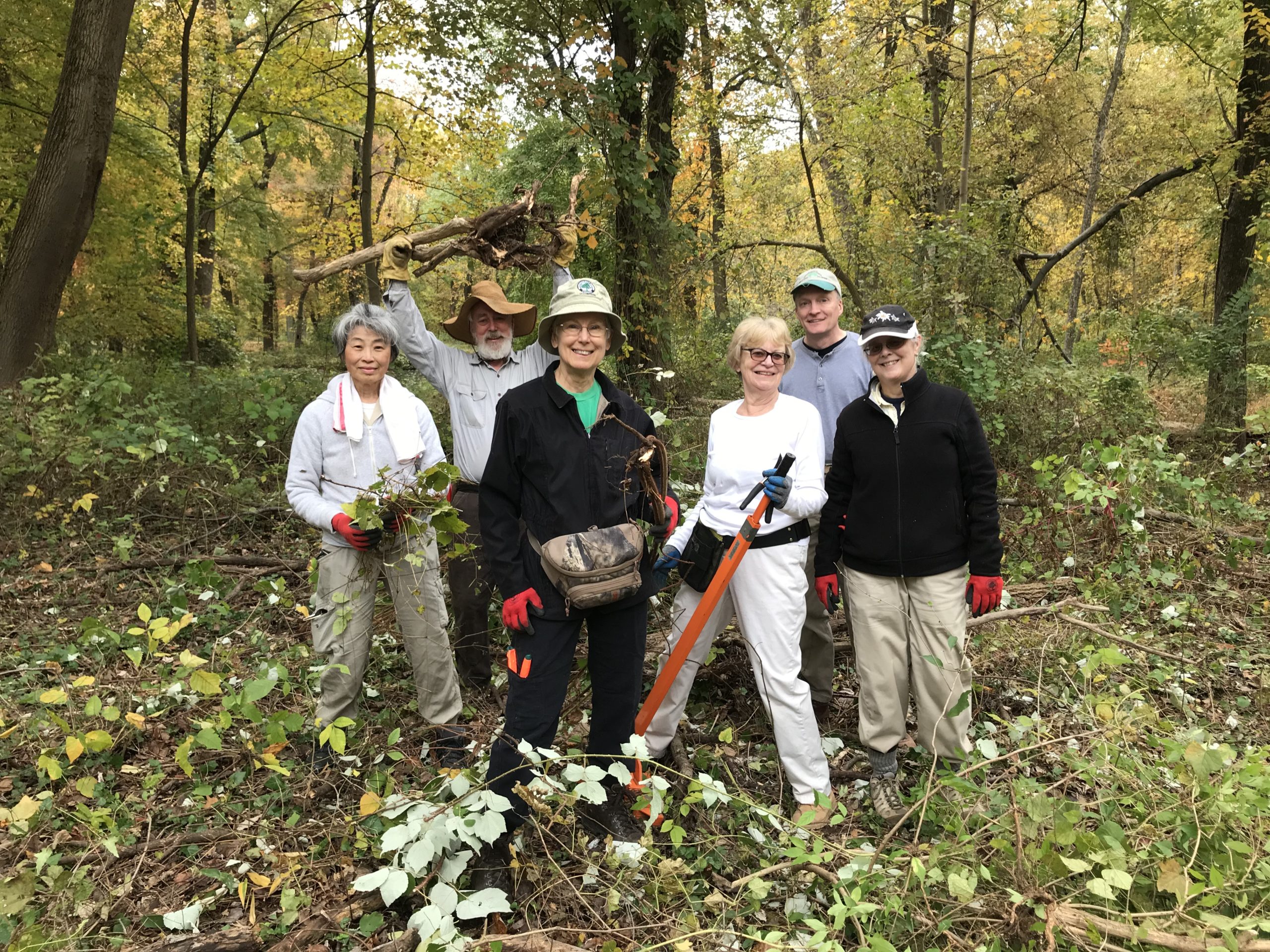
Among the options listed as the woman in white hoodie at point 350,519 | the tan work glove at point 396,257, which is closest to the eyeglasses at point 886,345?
the woman in white hoodie at point 350,519

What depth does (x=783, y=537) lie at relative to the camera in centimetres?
329

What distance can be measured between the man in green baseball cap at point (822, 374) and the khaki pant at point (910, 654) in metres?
0.49

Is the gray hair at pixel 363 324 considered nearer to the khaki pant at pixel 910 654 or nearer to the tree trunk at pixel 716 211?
the khaki pant at pixel 910 654

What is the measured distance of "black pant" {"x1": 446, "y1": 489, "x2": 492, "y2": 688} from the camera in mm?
4246

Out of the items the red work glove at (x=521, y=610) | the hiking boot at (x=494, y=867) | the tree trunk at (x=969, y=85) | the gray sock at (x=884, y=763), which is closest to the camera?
the hiking boot at (x=494, y=867)

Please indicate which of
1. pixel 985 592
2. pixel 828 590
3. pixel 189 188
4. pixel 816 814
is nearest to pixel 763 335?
pixel 828 590

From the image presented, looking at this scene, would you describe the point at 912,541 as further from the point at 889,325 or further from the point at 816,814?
the point at 816,814

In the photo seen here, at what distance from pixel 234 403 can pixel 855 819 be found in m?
8.39

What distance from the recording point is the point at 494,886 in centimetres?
276

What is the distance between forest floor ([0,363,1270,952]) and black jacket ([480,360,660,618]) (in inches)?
31.6

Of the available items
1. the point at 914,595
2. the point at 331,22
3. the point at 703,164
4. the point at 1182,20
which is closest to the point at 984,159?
the point at 1182,20

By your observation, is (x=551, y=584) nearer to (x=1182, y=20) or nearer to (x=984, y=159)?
(x=1182, y=20)

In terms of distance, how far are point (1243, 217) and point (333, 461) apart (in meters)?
13.2

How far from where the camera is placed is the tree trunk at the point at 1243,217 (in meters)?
10.1
